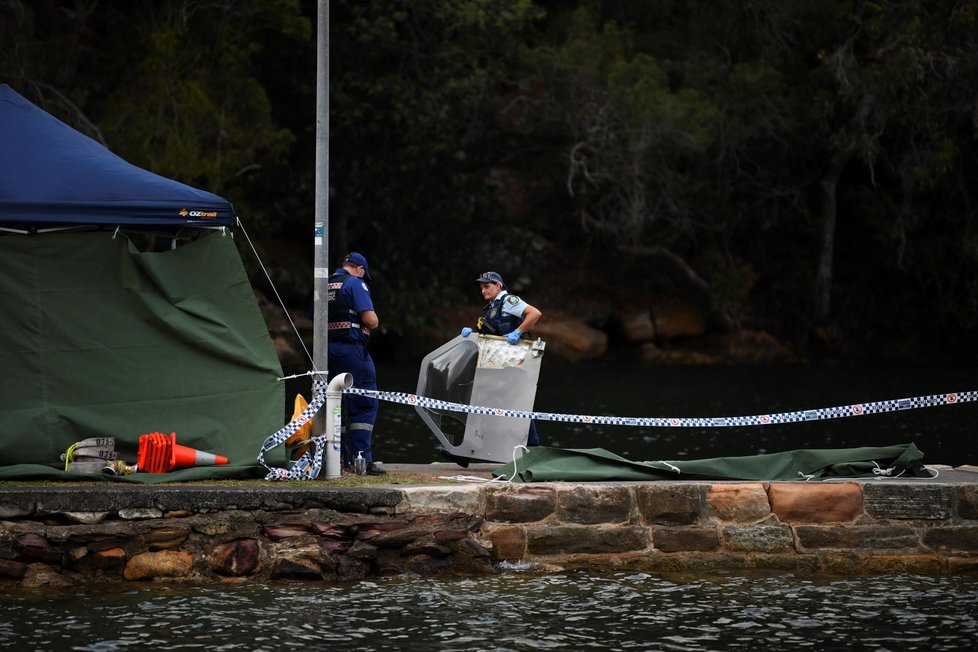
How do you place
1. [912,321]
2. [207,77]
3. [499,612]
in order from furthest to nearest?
1. [912,321]
2. [207,77]
3. [499,612]

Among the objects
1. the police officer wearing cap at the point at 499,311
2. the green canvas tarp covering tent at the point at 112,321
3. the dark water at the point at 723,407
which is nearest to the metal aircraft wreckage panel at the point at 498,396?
the police officer wearing cap at the point at 499,311

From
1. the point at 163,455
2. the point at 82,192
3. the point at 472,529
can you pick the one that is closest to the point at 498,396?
the point at 472,529

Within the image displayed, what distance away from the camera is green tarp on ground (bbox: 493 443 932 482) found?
10.7m

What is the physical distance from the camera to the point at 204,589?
9500 millimetres

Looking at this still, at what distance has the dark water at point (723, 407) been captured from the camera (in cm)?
1936

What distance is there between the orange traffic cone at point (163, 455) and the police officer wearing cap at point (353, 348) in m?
1.27

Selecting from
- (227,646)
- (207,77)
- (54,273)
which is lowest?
(227,646)

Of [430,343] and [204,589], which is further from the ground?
[430,343]

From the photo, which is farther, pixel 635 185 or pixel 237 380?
pixel 635 185

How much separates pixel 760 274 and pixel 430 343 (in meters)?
11.1

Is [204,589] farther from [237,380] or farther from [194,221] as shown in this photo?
[194,221]

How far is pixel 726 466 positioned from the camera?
11.0m

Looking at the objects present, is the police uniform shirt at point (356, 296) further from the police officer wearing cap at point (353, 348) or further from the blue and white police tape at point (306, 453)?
the blue and white police tape at point (306, 453)

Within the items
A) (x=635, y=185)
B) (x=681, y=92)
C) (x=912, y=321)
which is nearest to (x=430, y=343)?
(x=635, y=185)
